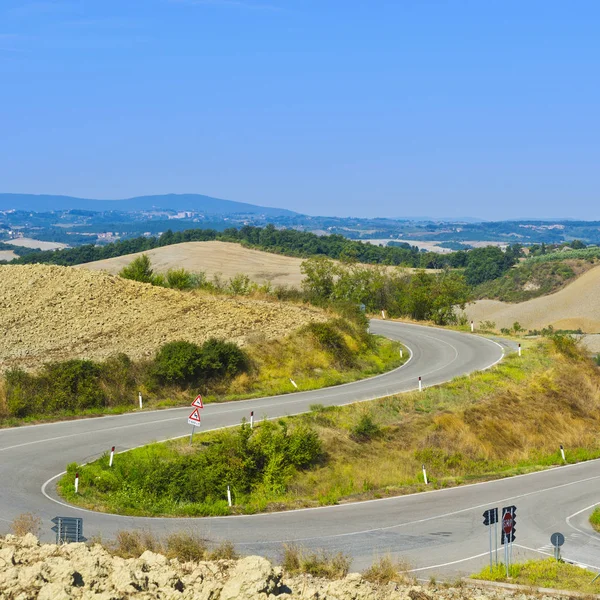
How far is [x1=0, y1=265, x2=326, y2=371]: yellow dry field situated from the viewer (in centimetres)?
3656

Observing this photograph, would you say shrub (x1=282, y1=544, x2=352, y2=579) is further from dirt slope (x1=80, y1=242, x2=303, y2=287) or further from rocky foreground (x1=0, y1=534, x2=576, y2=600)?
dirt slope (x1=80, y1=242, x2=303, y2=287)

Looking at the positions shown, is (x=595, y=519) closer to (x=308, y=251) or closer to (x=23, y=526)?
(x=23, y=526)

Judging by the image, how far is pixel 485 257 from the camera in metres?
158

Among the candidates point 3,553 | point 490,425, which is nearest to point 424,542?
point 3,553

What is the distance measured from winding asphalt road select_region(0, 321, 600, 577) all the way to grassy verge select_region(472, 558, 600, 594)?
0.93m

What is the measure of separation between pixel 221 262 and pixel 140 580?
354ft

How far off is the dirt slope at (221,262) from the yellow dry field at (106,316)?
56.3 metres

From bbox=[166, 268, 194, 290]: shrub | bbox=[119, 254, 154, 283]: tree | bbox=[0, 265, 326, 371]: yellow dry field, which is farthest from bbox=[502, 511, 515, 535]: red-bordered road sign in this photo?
bbox=[119, 254, 154, 283]: tree

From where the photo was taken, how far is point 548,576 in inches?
670

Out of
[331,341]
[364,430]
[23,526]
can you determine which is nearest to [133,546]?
[23,526]

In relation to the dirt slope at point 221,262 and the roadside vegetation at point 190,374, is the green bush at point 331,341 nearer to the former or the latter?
the roadside vegetation at point 190,374

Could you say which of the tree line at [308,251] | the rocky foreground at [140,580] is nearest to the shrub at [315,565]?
the rocky foreground at [140,580]

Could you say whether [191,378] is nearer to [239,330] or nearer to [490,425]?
[239,330]

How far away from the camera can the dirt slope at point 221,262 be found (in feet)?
363
